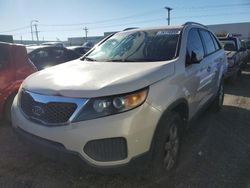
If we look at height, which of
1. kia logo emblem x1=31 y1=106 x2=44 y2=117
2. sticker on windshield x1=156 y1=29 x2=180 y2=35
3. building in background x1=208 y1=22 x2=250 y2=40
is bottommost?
building in background x1=208 y1=22 x2=250 y2=40

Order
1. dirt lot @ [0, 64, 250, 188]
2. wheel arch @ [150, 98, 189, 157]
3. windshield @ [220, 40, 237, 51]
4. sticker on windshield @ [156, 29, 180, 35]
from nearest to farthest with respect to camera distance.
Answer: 1. wheel arch @ [150, 98, 189, 157]
2. dirt lot @ [0, 64, 250, 188]
3. sticker on windshield @ [156, 29, 180, 35]
4. windshield @ [220, 40, 237, 51]

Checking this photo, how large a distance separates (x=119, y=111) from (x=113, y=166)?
1.69 ft

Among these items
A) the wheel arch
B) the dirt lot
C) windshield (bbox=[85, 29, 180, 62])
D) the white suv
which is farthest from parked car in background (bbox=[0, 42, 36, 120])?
the wheel arch

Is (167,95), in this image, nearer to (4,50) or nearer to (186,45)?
(186,45)

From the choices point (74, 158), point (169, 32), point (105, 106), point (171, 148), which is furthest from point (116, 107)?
point (169, 32)

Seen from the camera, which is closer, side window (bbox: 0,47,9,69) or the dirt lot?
the dirt lot

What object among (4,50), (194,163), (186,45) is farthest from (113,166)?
(4,50)

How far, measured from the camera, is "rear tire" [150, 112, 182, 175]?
9.15 feet

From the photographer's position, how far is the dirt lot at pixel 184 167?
3109 mm

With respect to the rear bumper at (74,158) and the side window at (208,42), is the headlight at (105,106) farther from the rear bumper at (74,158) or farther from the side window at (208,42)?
the side window at (208,42)

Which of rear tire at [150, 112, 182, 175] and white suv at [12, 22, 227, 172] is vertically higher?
white suv at [12, 22, 227, 172]

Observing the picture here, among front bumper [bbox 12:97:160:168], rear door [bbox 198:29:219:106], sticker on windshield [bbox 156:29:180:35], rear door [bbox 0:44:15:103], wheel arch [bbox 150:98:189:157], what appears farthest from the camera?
rear door [bbox 0:44:15:103]

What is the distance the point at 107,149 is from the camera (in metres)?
2.51

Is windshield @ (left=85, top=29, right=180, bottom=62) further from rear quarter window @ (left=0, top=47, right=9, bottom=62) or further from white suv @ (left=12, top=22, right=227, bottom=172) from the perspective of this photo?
rear quarter window @ (left=0, top=47, right=9, bottom=62)
